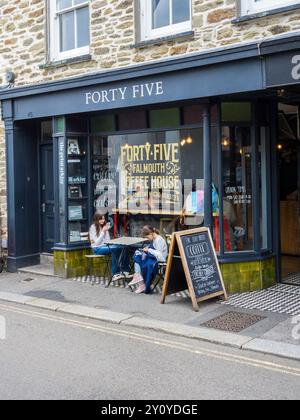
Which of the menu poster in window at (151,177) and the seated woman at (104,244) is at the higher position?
the menu poster in window at (151,177)

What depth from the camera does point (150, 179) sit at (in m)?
10.6

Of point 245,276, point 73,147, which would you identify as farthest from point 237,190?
point 73,147

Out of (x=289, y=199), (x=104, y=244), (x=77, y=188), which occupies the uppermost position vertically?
(x=77, y=188)

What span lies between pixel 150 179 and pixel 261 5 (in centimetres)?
366

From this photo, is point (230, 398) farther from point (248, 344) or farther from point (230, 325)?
point (230, 325)

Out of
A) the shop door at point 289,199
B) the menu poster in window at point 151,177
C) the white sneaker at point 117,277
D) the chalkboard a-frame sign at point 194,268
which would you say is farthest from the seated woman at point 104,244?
the shop door at point 289,199

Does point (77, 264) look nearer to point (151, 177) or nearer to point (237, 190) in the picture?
point (151, 177)

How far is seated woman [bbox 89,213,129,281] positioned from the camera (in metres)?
10.3

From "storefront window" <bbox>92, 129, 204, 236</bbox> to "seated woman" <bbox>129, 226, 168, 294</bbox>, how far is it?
851 mm

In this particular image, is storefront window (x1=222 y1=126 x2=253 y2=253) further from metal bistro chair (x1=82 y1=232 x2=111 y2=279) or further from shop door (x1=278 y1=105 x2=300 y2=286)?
metal bistro chair (x1=82 y1=232 x2=111 y2=279)

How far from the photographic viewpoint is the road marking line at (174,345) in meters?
5.95

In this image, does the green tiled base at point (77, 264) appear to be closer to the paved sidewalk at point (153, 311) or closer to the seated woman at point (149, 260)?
the paved sidewalk at point (153, 311)

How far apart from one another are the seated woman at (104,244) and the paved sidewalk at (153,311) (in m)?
0.45

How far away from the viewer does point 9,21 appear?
1202 cm
